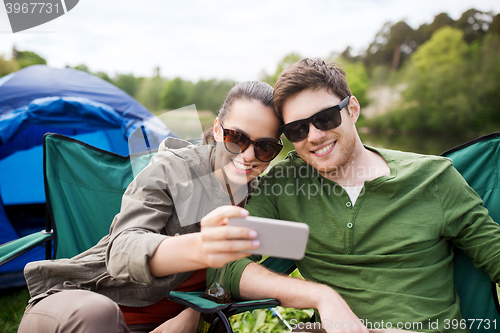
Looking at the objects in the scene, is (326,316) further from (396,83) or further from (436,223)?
(396,83)

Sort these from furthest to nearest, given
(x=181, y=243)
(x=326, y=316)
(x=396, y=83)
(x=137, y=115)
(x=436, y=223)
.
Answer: (x=396, y=83) → (x=137, y=115) → (x=436, y=223) → (x=326, y=316) → (x=181, y=243)

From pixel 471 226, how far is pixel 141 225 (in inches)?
57.9

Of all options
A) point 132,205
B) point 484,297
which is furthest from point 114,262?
point 484,297

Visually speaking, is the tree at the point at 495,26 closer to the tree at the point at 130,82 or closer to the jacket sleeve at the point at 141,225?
the tree at the point at 130,82

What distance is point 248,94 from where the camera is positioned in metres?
1.58

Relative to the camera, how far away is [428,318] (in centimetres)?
134

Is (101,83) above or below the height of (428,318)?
above

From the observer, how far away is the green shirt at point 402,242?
1.42 m

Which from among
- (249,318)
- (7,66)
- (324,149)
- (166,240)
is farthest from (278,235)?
(7,66)

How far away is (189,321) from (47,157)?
150 cm

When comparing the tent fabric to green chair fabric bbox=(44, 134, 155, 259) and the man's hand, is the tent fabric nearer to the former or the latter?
green chair fabric bbox=(44, 134, 155, 259)

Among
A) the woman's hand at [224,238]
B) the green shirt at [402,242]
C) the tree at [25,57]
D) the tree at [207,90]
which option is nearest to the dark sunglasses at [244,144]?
the green shirt at [402,242]

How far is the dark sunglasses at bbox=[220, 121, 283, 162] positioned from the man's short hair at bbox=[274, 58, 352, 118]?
21 cm

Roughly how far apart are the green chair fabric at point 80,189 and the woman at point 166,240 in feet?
2.31
